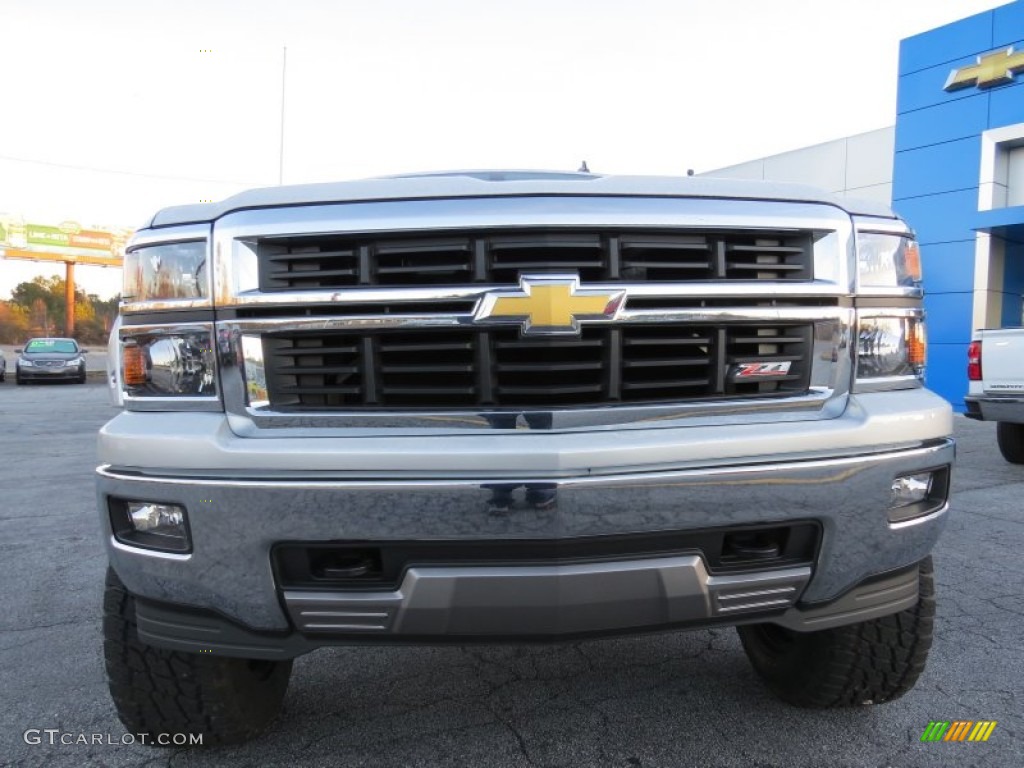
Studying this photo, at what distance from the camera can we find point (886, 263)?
1.96 meters

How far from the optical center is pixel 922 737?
211 cm

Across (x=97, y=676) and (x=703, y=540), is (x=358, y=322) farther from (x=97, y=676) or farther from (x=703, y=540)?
(x=97, y=676)

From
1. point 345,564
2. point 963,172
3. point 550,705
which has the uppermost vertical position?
point 963,172

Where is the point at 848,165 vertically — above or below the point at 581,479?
above

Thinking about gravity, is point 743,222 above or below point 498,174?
below

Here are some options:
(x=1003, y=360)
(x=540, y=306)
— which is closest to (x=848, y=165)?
(x=1003, y=360)

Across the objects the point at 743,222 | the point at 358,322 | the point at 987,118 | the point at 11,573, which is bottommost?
the point at 11,573

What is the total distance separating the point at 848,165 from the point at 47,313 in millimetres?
72216

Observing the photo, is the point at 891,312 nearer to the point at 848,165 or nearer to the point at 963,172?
the point at 963,172

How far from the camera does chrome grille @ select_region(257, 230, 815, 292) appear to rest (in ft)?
5.69

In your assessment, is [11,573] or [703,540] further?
[11,573]

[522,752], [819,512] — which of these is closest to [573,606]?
[819,512]

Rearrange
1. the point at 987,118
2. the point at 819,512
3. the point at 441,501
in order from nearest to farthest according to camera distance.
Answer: the point at 441,501, the point at 819,512, the point at 987,118

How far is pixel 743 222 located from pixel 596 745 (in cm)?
146
